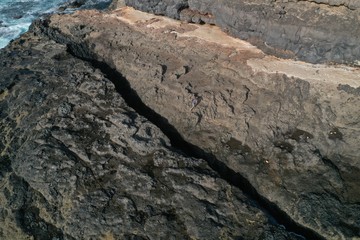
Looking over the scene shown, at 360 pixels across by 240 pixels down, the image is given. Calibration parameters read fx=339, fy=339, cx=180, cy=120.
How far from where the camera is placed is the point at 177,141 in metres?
5.39

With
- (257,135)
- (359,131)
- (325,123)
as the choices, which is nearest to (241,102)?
(257,135)

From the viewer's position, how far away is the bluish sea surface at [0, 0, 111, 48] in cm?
1190

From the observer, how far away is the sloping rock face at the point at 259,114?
176 inches

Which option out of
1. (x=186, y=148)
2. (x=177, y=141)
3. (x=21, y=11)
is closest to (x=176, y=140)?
(x=177, y=141)

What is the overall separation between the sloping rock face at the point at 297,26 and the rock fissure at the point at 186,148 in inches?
92.5

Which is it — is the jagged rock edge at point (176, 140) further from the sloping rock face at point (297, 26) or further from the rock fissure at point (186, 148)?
the sloping rock face at point (297, 26)

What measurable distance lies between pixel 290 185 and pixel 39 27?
6.54m

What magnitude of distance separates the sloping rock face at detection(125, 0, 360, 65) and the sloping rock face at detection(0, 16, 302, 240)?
2.74 m

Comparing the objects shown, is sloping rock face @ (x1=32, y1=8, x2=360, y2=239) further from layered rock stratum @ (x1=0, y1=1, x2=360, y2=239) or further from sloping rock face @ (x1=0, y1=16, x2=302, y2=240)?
sloping rock face @ (x1=0, y1=16, x2=302, y2=240)

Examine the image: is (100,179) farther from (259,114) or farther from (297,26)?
(297,26)

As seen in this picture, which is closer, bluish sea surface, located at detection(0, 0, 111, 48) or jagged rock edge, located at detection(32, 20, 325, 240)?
jagged rock edge, located at detection(32, 20, 325, 240)

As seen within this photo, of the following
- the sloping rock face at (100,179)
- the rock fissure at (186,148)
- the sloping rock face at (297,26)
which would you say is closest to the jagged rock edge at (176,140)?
the rock fissure at (186,148)

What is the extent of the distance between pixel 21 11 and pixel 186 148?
37.6ft

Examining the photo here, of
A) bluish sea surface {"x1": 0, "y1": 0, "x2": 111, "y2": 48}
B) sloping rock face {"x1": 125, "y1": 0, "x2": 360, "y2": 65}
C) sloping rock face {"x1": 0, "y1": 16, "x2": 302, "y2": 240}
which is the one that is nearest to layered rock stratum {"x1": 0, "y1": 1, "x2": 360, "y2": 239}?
sloping rock face {"x1": 0, "y1": 16, "x2": 302, "y2": 240}
